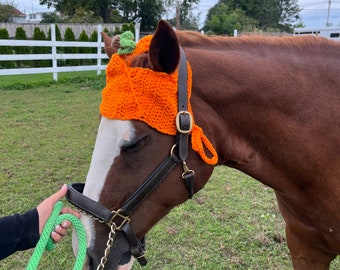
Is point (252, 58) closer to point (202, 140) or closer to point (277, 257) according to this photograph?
point (202, 140)

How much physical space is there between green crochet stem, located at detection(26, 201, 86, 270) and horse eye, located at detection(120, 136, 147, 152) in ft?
1.24

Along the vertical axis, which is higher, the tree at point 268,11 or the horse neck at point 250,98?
the tree at point 268,11

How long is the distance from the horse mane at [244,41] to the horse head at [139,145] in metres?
0.23

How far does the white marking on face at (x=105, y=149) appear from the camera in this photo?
1413 mm

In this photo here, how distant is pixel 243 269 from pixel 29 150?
12.3 ft

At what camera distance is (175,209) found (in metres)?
3.83

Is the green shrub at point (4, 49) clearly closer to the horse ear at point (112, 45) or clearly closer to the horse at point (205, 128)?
the horse ear at point (112, 45)

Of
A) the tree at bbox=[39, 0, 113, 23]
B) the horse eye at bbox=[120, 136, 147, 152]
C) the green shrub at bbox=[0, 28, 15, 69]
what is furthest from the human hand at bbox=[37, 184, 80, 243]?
the tree at bbox=[39, 0, 113, 23]

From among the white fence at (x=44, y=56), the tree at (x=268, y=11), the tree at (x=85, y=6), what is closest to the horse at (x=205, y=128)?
the white fence at (x=44, y=56)

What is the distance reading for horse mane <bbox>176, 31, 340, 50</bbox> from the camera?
171cm

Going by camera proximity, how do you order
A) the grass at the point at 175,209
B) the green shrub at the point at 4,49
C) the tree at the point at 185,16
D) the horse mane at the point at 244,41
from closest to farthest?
1. the horse mane at the point at 244,41
2. the grass at the point at 175,209
3. the green shrub at the point at 4,49
4. the tree at the point at 185,16

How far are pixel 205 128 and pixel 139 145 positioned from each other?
12.1 inches

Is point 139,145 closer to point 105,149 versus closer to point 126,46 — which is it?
point 105,149

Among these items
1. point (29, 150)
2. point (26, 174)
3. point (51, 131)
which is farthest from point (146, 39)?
point (51, 131)
